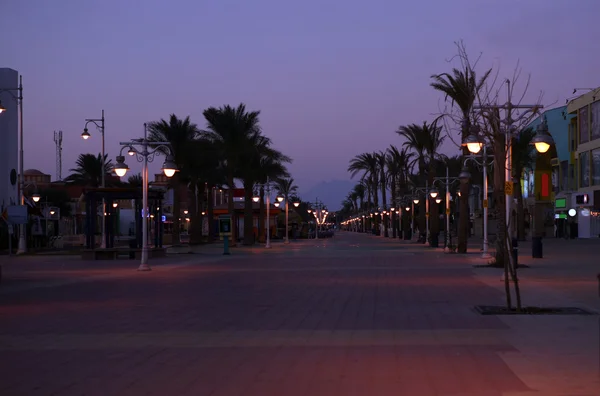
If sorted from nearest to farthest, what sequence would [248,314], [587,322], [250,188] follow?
[587,322], [248,314], [250,188]

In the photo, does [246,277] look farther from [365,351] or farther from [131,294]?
[365,351]

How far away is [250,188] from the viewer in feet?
207

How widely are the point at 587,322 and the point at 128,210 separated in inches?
3321

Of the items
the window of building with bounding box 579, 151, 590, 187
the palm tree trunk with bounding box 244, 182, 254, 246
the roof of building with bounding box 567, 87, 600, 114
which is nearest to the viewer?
the palm tree trunk with bounding box 244, 182, 254, 246

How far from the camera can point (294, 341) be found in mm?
11898

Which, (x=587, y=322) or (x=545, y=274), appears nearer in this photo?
(x=587, y=322)

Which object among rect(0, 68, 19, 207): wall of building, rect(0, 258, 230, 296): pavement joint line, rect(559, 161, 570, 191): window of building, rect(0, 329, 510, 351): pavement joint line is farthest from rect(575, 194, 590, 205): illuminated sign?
rect(0, 329, 510, 351): pavement joint line

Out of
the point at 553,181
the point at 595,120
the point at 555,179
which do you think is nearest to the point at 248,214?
the point at 595,120

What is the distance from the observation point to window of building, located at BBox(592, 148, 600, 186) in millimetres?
66750

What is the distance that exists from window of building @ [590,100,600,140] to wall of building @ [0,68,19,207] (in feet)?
152

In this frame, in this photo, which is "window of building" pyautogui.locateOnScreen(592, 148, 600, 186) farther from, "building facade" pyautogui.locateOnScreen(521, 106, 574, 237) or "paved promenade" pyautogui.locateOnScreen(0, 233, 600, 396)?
"paved promenade" pyautogui.locateOnScreen(0, 233, 600, 396)

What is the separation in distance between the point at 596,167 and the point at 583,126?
14.4 ft

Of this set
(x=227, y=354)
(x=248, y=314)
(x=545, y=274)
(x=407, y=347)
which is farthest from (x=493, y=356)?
(x=545, y=274)

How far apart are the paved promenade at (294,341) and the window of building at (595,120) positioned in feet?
157
